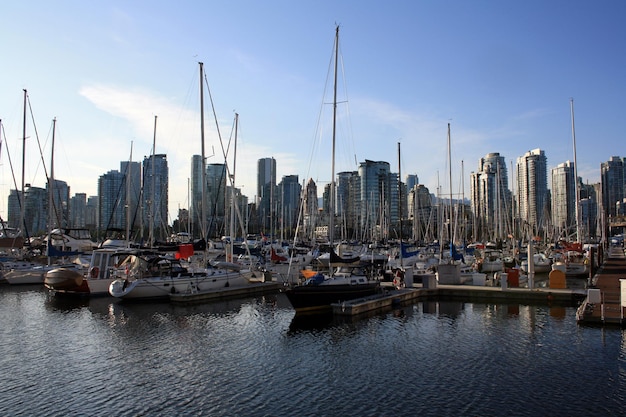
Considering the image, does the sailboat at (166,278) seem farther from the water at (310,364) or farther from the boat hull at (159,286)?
the water at (310,364)

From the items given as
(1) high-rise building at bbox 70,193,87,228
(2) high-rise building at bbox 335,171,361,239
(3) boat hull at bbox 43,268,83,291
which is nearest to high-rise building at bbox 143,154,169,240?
(3) boat hull at bbox 43,268,83,291

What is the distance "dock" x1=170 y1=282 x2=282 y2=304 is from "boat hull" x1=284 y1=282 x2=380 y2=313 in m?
8.37

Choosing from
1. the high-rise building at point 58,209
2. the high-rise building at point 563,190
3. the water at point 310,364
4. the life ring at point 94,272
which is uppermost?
the high-rise building at point 563,190

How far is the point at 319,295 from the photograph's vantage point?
29375 mm

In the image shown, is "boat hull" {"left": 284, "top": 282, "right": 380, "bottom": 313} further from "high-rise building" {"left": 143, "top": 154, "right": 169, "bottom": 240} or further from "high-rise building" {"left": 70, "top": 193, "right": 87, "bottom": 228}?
"high-rise building" {"left": 70, "top": 193, "right": 87, "bottom": 228}

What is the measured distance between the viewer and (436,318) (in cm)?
2873

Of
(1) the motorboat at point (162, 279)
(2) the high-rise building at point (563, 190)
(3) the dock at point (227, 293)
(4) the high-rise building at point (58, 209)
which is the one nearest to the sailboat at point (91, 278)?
(1) the motorboat at point (162, 279)

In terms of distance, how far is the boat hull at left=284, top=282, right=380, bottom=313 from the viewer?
28.8 meters

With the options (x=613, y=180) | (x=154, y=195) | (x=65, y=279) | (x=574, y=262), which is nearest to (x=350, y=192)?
(x=613, y=180)

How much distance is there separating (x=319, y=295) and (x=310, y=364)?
10.0 meters

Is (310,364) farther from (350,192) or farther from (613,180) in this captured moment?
(613,180)

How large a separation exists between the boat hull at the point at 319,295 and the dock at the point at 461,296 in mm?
825

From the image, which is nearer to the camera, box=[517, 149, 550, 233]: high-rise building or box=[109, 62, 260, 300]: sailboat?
box=[109, 62, 260, 300]: sailboat

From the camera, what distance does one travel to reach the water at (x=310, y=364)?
1492 centimetres
